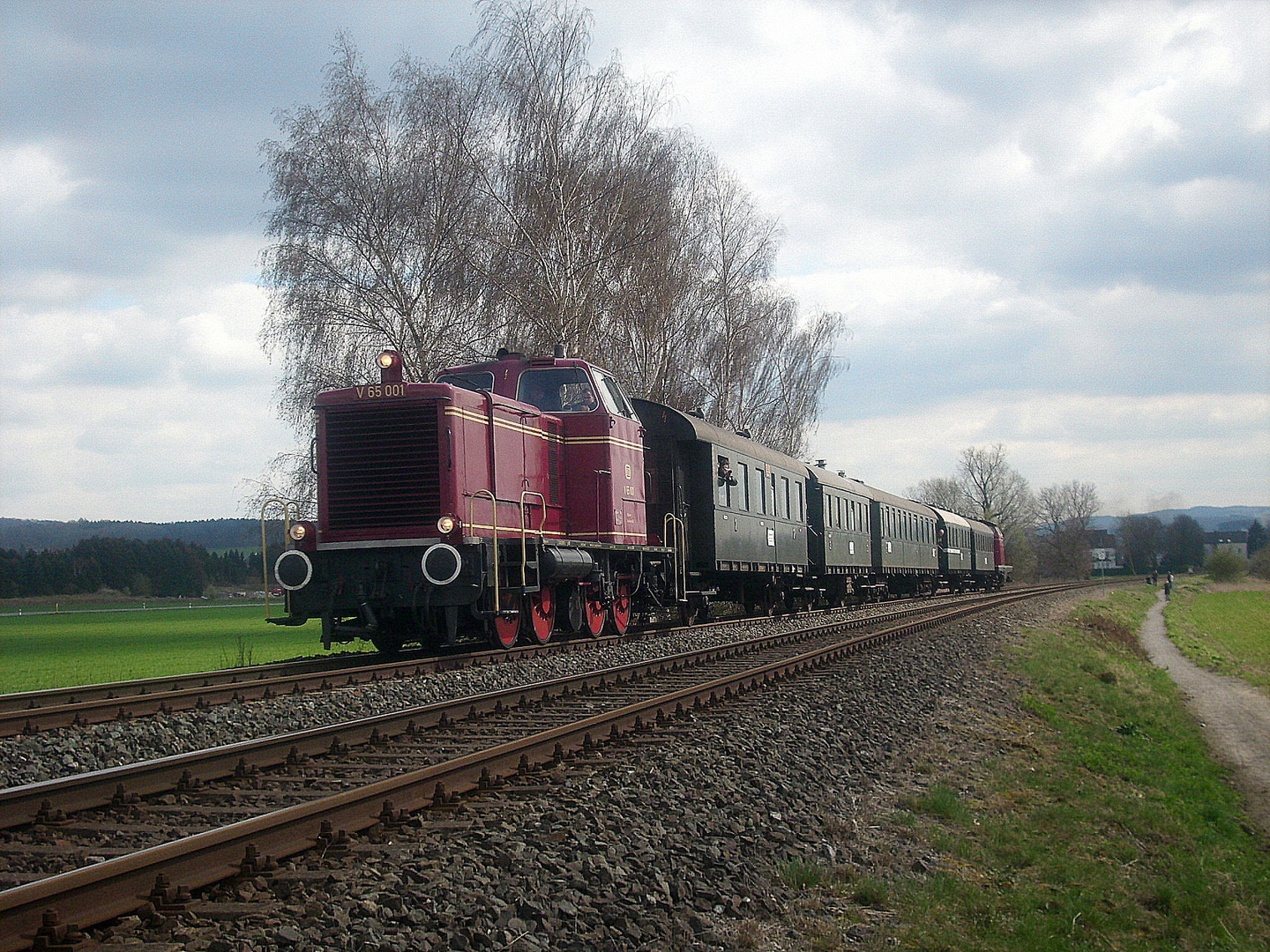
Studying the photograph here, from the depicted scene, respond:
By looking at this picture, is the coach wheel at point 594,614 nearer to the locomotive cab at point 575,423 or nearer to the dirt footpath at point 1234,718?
the locomotive cab at point 575,423

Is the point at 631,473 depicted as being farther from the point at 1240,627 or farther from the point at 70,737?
the point at 1240,627

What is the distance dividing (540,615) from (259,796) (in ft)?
26.5

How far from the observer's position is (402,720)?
25.5 feet

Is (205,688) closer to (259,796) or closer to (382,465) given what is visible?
(382,465)

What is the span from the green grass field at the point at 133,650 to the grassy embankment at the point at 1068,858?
10.9 metres

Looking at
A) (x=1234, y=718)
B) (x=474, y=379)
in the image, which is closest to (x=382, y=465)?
(x=474, y=379)

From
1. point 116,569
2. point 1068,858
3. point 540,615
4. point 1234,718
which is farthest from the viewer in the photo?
point 116,569

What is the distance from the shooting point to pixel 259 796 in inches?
222

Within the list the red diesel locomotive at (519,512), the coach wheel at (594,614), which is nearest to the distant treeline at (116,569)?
the red diesel locomotive at (519,512)

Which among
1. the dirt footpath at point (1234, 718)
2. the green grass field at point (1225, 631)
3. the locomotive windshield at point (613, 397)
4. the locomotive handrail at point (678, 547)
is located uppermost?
the locomotive windshield at point (613, 397)

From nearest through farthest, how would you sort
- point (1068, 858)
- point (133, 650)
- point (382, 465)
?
1. point (1068, 858)
2. point (382, 465)
3. point (133, 650)

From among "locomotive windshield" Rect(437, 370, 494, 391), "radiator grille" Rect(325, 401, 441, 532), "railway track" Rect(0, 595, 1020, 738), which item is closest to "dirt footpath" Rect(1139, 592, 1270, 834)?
"railway track" Rect(0, 595, 1020, 738)

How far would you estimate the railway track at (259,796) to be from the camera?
12.8 feet

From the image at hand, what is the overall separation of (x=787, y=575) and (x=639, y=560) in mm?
8261
